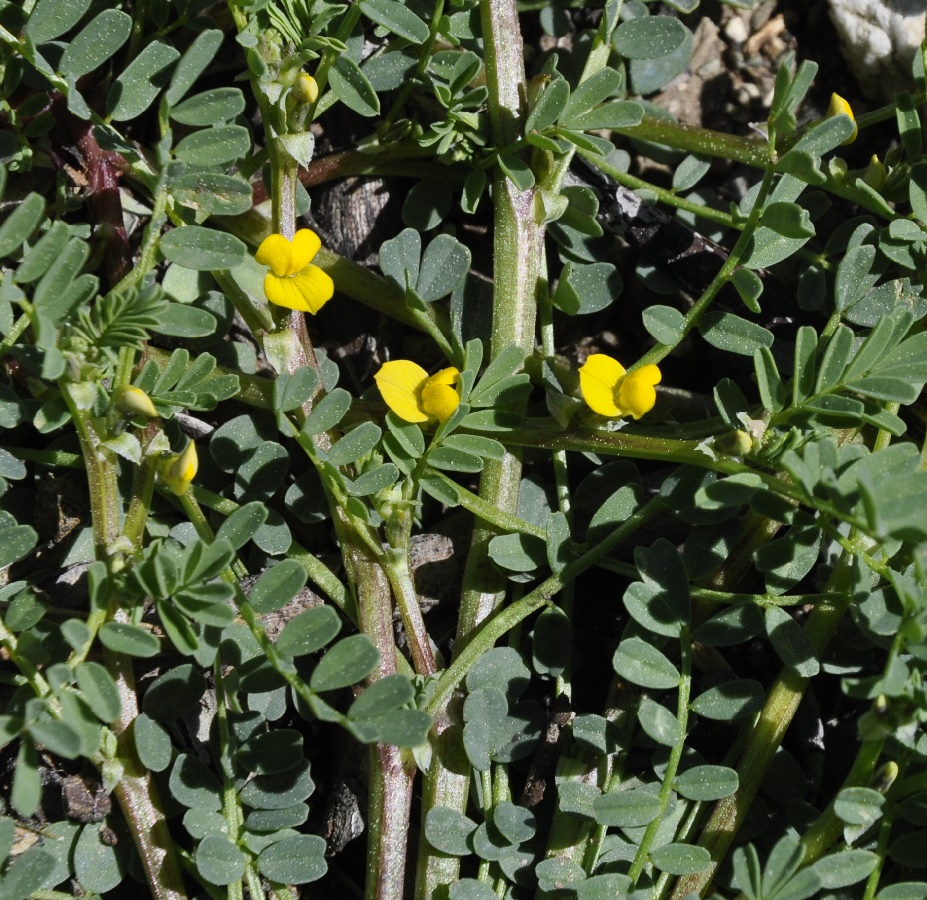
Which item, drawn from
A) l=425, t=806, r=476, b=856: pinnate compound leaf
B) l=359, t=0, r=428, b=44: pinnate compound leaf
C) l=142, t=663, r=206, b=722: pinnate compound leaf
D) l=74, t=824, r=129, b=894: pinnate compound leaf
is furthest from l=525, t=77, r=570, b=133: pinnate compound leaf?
l=74, t=824, r=129, b=894: pinnate compound leaf

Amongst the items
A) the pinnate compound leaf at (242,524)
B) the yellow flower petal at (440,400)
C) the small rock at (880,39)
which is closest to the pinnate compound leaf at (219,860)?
the pinnate compound leaf at (242,524)

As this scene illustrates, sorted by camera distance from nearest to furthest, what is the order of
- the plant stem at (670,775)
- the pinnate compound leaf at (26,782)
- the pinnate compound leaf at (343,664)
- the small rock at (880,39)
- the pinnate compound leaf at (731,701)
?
the pinnate compound leaf at (26,782), the pinnate compound leaf at (343,664), the plant stem at (670,775), the pinnate compound leaf at (731,701), the small rock at (880,39)

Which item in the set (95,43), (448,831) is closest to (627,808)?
(448,831)

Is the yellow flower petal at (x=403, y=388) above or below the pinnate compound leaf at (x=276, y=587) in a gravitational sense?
above

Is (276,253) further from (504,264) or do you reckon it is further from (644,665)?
(644,665)

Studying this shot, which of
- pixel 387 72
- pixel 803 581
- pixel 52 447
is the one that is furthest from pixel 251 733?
pixel 387 72

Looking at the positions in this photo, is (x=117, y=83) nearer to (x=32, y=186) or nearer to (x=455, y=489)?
(x=32, y=186)

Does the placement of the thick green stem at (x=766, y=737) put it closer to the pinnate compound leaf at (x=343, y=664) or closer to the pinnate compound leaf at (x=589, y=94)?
the pinnate compound leaf at (x=343, y=664)
